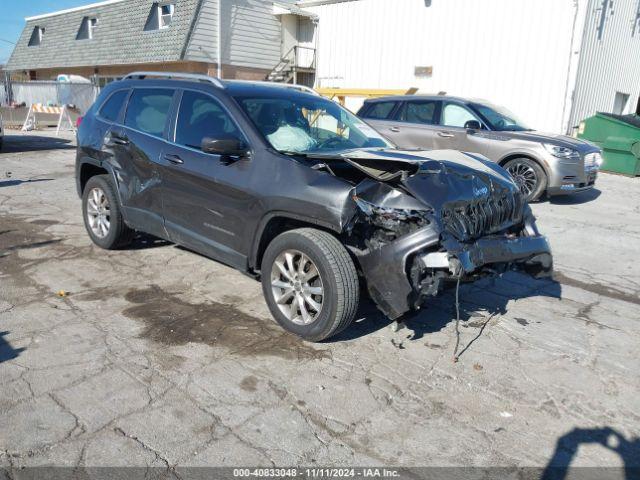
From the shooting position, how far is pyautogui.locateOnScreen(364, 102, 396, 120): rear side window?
33.6 ft

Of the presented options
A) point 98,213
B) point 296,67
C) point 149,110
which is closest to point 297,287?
point 149,110

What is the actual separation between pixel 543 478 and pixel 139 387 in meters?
2.26

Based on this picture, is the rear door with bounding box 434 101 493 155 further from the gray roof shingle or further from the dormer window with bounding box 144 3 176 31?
the dormer window with bounding box 144 3 176 31

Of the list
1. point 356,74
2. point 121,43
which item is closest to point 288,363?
point 356,74

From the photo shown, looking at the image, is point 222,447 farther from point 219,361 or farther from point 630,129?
point 630,129

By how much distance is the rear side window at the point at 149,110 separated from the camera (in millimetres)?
4809

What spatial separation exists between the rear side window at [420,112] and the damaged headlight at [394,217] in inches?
264

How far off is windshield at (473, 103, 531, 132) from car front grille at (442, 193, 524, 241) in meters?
5.68

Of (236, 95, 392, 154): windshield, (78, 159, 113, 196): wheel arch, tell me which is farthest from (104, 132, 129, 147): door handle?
(236, 95, 392, 154): windshield

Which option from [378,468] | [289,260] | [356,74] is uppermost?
[356,74]

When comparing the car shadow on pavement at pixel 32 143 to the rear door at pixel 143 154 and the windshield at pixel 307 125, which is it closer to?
the rear door at pixel 143 154

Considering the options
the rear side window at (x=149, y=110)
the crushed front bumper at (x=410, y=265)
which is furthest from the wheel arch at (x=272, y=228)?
the rear side window at (x=149, y=110)

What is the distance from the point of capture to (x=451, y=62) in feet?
54.6

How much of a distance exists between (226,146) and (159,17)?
70.4ft
